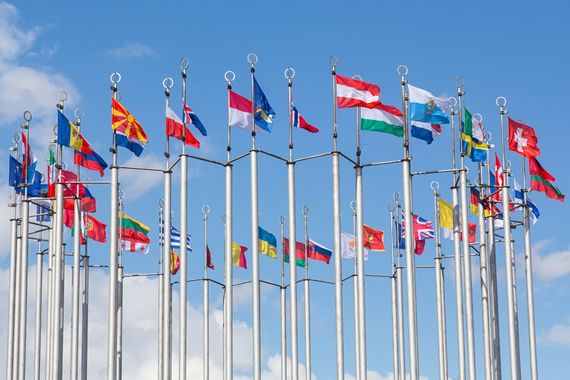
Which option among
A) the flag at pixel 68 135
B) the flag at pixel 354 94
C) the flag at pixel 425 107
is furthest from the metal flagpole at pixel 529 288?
the flag at pixel 68 135

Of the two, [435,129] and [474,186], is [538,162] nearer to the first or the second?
[474,186]

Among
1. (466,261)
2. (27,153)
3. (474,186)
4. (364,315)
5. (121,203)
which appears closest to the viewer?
(364,315)

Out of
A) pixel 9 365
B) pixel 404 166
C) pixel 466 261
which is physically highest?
pixel 404 166

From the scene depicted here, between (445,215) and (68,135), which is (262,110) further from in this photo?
(445,215)

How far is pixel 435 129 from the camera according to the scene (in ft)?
140

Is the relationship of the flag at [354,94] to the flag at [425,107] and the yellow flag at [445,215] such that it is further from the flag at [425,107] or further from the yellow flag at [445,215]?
the yellow flag at [445,215]

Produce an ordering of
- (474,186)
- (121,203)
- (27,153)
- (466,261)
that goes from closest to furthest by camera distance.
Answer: (466,261) → (474,186) → (27,153) → (121,203)

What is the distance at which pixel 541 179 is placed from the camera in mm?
50125

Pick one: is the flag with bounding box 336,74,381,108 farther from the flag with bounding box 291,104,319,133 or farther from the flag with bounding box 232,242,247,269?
the flag with bounding box 232,242,247,269

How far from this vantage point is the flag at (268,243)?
57.2 meters

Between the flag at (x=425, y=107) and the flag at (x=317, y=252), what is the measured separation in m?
19.6

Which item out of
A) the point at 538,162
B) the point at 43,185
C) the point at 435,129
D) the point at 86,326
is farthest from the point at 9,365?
the point at 538,162

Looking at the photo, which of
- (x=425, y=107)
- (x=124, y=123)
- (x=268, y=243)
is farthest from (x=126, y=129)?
(x=268, y=243)

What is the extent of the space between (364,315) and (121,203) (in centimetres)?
2050
